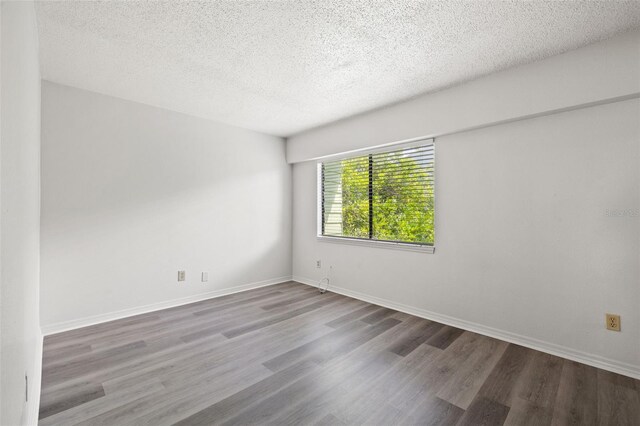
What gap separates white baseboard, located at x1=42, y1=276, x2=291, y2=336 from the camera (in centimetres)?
293

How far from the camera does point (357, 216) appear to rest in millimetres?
4316

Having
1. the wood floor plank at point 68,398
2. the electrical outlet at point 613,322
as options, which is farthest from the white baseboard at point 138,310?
the electrical outlet at point 613,322

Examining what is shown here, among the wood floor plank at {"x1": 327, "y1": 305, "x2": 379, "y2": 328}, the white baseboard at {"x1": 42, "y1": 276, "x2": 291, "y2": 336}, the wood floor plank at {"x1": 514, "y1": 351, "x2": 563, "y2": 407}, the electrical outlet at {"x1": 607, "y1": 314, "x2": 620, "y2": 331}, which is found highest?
the electrical outlet at {"x1": 607, "y1": 314, "x2": 620, "y2": 331}

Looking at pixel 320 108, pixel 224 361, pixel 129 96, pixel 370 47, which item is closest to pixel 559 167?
pixel 370 47

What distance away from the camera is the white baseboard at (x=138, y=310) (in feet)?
9.61

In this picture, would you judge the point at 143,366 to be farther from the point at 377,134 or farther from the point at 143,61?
the point at 377,134

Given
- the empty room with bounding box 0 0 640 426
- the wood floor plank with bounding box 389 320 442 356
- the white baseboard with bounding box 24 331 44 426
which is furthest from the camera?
the wood floor plank with bounding box 389 320 442 356

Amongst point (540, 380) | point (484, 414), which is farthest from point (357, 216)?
point (484, 414)

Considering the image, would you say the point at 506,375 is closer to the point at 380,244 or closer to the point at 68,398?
the point at 380,244

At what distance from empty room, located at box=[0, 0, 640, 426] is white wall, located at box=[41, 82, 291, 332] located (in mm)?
23

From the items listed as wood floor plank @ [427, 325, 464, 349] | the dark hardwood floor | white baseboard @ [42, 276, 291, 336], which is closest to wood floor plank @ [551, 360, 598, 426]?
the dark hardwood floor

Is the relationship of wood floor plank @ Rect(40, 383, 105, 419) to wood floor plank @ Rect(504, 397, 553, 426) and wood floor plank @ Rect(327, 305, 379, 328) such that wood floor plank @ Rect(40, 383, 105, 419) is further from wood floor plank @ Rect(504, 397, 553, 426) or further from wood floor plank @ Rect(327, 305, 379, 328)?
wood floor plank @ Rect(504, 397, 553, 426)

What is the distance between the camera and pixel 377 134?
3707 millimetres

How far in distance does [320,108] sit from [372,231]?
5.73 ft
